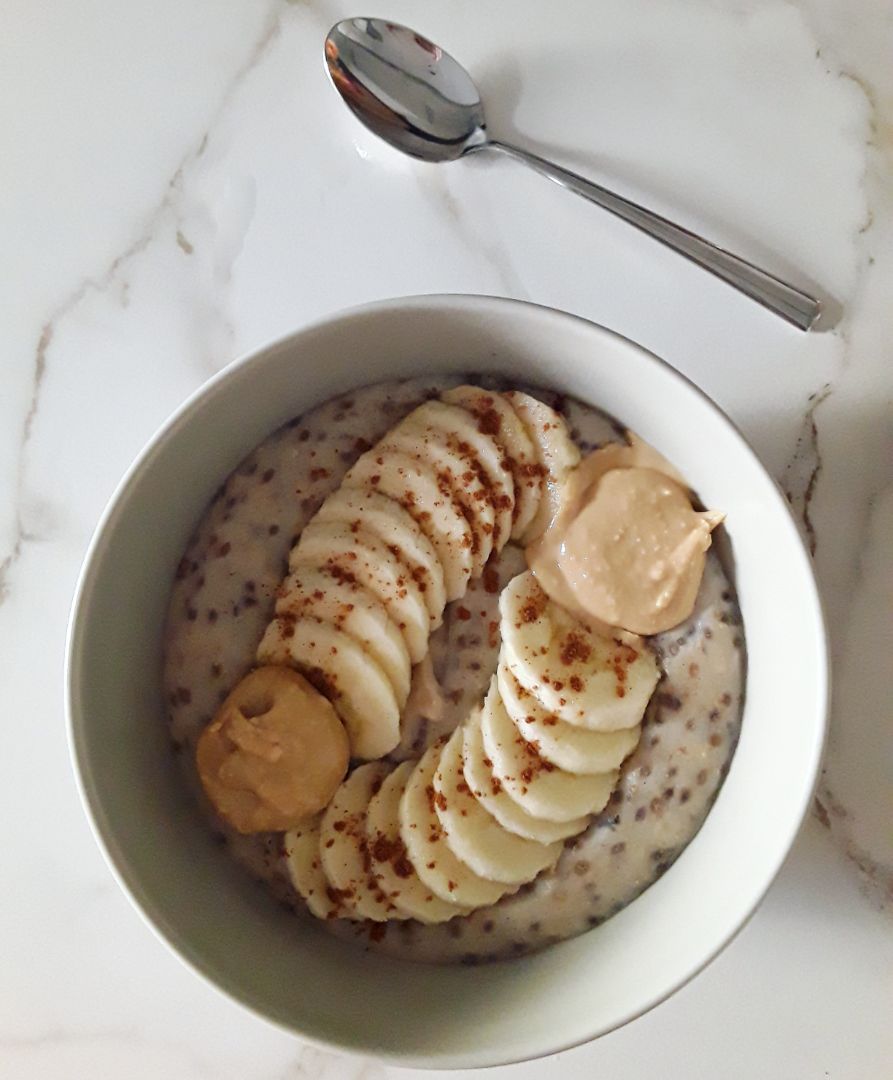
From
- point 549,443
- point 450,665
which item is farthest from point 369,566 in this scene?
point 549,443

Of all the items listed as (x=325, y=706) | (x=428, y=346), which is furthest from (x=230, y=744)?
(x=428, y=346)

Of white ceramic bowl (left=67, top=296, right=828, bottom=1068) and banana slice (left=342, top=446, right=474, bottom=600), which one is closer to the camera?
white ceramic bowl (left=67, top=296, right=828, bottom=1068)

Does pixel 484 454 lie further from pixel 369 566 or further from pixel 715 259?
pixel 715 259

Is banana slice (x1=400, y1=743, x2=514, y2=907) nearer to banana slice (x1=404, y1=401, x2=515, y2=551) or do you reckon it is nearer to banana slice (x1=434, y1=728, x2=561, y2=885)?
banana slice (x1=434, y1=728, x2=561, y2=885)

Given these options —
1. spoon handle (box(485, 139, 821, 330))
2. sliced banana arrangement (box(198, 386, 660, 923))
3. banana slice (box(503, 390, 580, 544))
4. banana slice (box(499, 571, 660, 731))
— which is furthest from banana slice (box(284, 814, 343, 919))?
spoon handle (box(485, 139, 821, 330))

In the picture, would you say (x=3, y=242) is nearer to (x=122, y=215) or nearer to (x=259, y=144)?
(x=122, y=215)

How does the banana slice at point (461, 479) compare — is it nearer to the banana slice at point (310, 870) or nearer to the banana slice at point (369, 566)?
the banana slice at point (369, 566)
